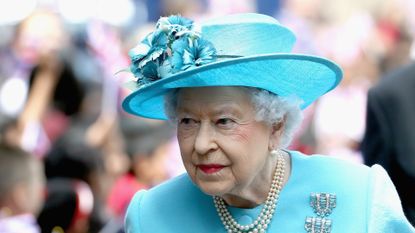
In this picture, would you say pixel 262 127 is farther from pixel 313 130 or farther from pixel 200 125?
pixel 313 130

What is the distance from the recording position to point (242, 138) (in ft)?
15.6

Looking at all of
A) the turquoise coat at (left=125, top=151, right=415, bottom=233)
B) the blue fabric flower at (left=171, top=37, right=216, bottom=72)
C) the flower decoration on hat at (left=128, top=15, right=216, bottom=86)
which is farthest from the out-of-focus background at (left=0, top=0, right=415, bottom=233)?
the blue fabric flower at (left=171, top=37, right=216, bottom=72)

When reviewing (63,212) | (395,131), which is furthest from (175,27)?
(63,212)

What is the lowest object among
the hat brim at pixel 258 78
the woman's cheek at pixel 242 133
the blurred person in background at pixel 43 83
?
the blurred person in background at pixel 43 83

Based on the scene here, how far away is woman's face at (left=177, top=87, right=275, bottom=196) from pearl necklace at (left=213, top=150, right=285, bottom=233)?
220 mm

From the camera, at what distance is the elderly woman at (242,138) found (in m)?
4.72

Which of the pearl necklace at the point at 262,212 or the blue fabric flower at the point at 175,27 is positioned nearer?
the blue fabric flower at the point at 175,27

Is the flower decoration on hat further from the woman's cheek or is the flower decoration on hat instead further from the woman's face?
the woman's cheek

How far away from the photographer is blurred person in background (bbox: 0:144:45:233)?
23.1 ft

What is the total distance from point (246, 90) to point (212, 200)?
1.69ft

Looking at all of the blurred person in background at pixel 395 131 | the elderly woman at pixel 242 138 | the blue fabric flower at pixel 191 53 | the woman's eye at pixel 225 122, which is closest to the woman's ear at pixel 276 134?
the elderly woman at pixel 242 138

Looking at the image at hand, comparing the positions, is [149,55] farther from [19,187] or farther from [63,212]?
[19,187]

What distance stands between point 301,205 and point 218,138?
0.47 meters

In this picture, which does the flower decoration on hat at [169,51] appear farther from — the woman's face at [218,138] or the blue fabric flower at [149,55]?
the woman's face at [218,138]
